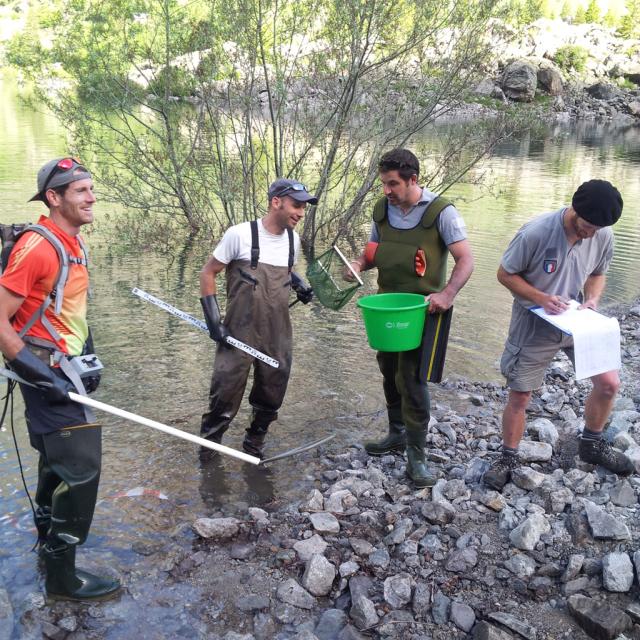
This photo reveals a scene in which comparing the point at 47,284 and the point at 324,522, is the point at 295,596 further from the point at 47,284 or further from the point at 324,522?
the point at 47,284

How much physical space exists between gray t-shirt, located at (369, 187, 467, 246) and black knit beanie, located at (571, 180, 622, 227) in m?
0.74

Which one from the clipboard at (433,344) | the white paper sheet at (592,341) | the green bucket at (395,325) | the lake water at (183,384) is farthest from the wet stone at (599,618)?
the lake water at (183,384)

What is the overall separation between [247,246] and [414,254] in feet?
3.83

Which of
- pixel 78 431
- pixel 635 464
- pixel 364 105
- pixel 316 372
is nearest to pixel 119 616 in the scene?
pixel 78 431

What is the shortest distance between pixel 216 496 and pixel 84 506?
5.19 feet

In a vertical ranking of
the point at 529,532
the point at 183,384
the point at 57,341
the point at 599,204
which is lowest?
the point at 183,384

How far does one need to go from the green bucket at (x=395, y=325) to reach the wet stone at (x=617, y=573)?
1.72 m

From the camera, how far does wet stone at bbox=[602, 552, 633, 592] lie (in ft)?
11.8

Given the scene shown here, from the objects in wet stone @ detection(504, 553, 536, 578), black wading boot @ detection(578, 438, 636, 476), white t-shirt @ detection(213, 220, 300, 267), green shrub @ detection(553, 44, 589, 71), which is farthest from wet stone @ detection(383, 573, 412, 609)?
green shrub @ detection(553, 44, 589, 71)

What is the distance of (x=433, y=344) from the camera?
181 inches

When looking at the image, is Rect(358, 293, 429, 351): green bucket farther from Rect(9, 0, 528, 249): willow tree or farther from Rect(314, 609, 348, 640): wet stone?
Rect(9, 0, 528, 249): willow tree

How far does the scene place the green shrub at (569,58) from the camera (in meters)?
66.2

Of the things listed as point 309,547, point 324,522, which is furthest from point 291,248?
point 309,547

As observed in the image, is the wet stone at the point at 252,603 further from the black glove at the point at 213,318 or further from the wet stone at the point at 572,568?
the black glove at the point at 213,318
